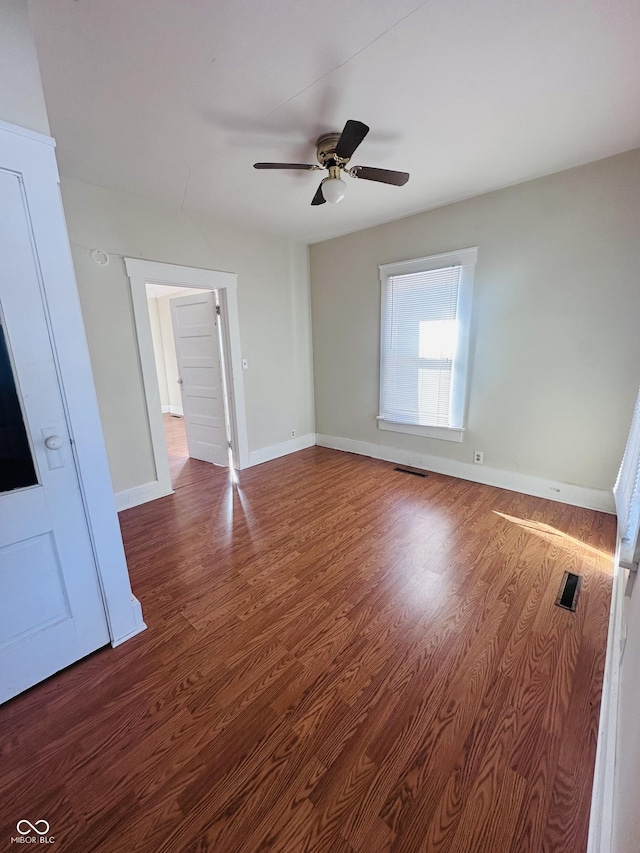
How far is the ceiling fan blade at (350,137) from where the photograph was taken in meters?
1.65

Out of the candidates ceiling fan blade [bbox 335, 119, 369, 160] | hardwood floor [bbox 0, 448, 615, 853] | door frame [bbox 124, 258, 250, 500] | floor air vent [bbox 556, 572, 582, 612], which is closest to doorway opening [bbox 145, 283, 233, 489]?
door frame [bbox 124, 258, 250, 500]

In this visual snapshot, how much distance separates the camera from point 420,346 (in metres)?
3.57

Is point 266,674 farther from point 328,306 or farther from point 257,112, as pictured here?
point 328,306

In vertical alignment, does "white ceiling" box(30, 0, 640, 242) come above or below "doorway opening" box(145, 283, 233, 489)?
above

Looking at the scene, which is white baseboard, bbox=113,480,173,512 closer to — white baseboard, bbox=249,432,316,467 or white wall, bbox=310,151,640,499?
white baseboard, bbox=249,432,316,467

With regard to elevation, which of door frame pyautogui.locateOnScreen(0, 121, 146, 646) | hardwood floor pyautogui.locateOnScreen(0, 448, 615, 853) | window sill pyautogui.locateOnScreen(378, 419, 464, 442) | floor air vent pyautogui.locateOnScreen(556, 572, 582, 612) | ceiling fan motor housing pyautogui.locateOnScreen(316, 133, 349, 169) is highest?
ceiling fan motor housing pyautogui.locateOnScreen(316, 133, 349, 169)

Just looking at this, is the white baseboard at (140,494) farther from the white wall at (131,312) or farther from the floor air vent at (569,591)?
the floor air vent at (569,591)

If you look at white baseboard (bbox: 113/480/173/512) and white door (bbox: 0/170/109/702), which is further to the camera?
white baseboard (bbox: 113/480/173/512)

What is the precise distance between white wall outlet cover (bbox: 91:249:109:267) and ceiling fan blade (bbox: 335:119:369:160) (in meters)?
2.08

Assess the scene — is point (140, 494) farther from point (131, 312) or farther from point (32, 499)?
point (32, 499)

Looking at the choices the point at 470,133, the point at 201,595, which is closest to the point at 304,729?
the point at 201,595

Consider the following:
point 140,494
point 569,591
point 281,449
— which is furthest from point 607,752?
point 281,449

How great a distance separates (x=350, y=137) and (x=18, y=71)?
139 centimetres

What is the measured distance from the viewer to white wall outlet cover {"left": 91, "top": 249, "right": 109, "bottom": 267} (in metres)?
2.72
